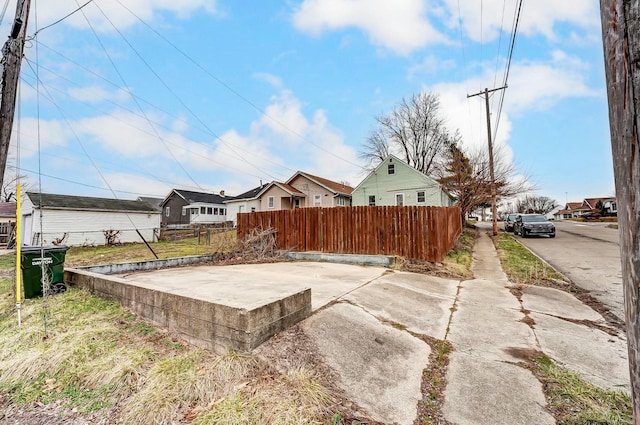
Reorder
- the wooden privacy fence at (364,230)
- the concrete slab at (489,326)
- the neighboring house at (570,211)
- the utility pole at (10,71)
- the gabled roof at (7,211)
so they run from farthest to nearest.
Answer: the neighboring house at (570,211) < the gabled roof at (7,211) < the wooden privacy fence at (364,230) < the utility pole at (10,71) < the concrete slab at (489,326)

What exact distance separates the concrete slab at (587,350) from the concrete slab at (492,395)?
69 centimetres

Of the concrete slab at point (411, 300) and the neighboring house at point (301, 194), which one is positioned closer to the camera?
the concrete slab at point (411, 300)

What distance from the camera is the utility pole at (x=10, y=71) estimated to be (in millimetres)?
5219

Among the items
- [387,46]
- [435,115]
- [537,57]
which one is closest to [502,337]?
[537,57]

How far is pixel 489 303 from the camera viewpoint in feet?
17.6

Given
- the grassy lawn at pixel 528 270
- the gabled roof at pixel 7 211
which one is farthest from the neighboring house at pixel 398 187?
the gabled roof at pixel 7 211

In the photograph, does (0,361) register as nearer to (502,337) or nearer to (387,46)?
(502,337)

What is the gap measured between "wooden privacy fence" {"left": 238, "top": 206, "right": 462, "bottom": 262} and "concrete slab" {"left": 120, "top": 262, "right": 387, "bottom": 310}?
1.35 metres

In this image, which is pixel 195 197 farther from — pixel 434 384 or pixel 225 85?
pixel 434 384

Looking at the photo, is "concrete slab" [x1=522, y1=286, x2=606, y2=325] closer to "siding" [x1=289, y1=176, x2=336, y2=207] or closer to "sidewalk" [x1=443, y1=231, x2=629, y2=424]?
"sidewalk" [x1=443, y1=231, x2=629, y2=424]

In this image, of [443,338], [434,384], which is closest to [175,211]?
[443,338]

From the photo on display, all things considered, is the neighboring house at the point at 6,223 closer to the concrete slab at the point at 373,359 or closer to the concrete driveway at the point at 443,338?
the concrete driveway at the point at 443,338

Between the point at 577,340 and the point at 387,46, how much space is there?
1091 centimetres

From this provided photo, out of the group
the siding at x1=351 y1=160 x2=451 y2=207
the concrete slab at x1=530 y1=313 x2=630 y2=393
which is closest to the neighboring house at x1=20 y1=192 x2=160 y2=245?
the siding at x1=351 y1=160 x2=451 y2=207
